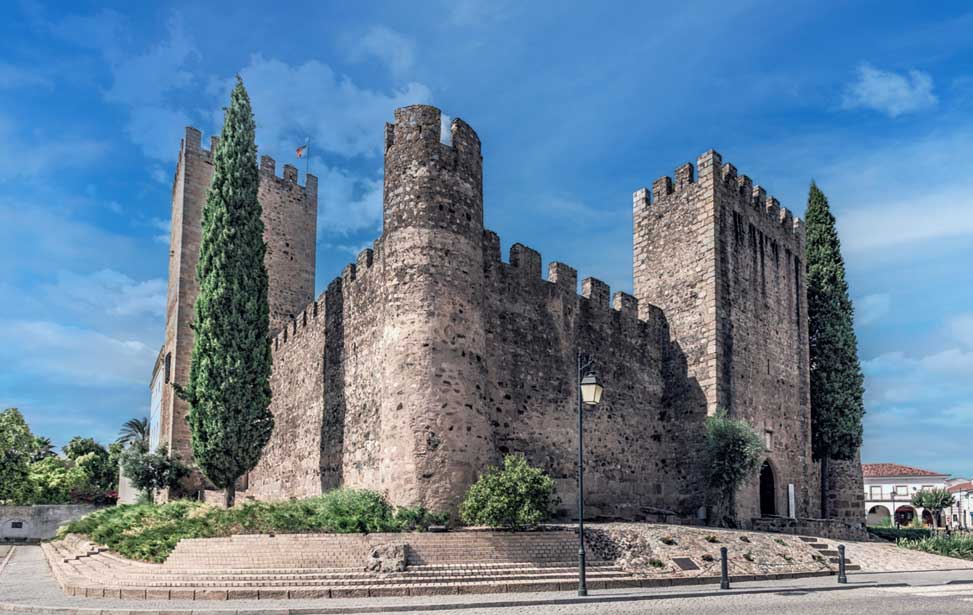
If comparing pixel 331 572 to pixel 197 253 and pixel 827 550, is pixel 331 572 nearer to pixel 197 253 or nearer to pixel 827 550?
pixel 827 550

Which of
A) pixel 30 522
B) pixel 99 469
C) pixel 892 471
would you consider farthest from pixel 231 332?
pixel 892 471

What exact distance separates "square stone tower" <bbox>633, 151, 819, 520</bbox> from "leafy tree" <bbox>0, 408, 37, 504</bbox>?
103 ft

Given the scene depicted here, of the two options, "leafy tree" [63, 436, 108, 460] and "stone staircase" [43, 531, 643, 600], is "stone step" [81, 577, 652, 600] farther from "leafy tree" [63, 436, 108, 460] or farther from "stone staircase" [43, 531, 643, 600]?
"leafy tree" [63, 436, 108, 460]

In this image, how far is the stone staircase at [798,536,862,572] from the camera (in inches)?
754

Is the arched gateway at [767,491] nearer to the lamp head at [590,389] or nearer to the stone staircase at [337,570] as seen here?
the stone staircase at [337,570]

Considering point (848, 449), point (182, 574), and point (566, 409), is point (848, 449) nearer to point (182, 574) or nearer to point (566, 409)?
point (566, 409)

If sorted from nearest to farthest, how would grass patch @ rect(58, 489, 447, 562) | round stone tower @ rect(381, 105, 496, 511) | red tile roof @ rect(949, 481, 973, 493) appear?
grass patch @ rect(58, 489, 447, 562), round stone tower @ rect(381, 105, 496, 511), red tile roof @ rect(949, 481, 973, 493)

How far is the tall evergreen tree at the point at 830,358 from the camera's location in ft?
100

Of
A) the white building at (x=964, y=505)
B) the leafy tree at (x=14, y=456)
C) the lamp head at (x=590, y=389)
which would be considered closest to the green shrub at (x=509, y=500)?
the lamp head at (x=590, y=389)

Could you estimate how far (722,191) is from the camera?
2545cm

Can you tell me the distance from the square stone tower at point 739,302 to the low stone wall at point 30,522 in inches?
1039

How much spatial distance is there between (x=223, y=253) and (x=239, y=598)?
13.0 meters

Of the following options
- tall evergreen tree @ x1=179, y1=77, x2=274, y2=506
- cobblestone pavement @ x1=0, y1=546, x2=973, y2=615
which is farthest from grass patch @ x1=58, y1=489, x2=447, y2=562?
tall evergreen tree @ x1=179, y1=77, x2=274, y2=506

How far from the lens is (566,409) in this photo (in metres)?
21.7
